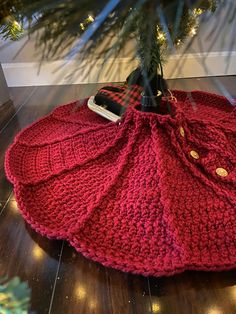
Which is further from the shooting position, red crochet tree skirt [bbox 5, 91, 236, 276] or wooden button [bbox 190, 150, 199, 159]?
wooden button [bbox 190, 150, 199, 159]

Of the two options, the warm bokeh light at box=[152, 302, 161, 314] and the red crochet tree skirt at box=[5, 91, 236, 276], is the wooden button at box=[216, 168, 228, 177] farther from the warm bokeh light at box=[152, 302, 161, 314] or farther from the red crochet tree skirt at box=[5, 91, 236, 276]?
the warm bokeh light at box=[152, 302, 161, 314]

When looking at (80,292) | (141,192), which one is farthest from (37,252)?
(141,192)

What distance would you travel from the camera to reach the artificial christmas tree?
0.51 m

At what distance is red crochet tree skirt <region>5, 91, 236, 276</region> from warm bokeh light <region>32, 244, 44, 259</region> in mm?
44

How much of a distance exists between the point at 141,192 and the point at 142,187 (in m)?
0.01

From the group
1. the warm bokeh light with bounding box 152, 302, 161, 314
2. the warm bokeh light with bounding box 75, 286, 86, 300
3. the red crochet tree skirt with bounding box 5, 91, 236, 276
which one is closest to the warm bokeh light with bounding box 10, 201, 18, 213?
the red crochet tree skirt with bounding box 5, 91, 236, 276

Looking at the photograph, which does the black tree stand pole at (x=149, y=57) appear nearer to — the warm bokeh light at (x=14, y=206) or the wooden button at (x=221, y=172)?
the wooden button at (x=221, y=172)

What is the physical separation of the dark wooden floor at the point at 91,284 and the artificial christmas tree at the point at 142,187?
28mm

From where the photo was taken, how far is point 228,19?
299 millimetres

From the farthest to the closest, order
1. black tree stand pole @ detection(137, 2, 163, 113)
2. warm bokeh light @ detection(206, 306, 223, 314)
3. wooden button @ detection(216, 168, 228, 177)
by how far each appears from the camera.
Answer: wooden button @ detection(216, 168, 228, 177), warm bokeh light @ detection(206, 306, 223, 314), black tree stand pole @ detection(137, 2, 163, 113)

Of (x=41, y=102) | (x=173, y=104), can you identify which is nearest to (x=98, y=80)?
(x=173, y=104)

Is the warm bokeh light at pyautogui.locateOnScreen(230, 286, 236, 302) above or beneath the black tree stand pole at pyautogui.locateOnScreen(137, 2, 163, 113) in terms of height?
beneath

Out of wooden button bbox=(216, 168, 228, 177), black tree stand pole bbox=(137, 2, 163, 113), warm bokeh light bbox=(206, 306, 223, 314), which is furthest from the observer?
wooden button bbox=(216, 168, 228, 177)

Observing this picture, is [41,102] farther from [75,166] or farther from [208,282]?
[208,282]
